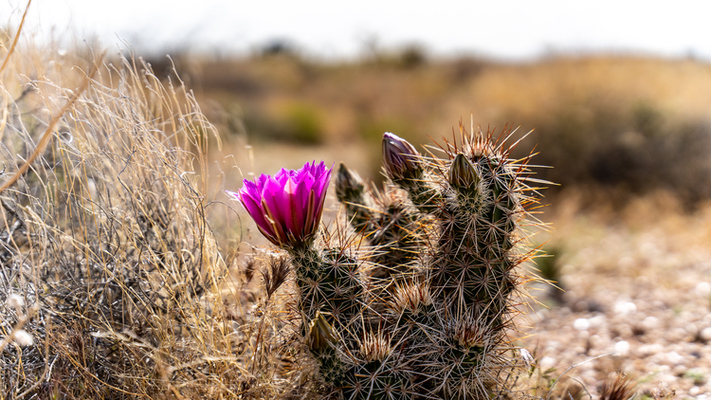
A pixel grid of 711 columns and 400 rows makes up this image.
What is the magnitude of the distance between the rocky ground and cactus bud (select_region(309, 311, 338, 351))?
2.81 ft

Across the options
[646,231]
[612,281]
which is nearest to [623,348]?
[612,281]

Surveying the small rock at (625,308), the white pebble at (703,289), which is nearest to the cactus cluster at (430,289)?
the small rock at (625,308)

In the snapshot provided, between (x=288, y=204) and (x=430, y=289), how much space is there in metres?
0.62

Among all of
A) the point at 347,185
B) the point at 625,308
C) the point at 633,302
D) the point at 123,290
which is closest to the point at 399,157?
the point at 347,185

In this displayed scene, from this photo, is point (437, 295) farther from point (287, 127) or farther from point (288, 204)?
point (287, 127)

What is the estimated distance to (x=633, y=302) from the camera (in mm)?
3717

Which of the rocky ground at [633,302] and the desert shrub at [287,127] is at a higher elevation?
the desert shrub at [287,127]

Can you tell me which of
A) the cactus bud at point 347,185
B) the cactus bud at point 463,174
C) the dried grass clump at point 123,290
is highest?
the cactus bud at point 463,174

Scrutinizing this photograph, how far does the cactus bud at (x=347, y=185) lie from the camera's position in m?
2.28

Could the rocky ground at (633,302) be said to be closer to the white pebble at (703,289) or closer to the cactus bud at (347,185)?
the white pebble at (703,289)

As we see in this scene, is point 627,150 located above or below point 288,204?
above

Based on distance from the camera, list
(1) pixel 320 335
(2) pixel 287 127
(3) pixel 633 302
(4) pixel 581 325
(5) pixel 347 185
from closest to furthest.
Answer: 1. (1) pixel 320 335
2. (5) pixel 347 185
3. (4) pixel 581 325
4. (3) pixel 633 302
5. (2) pixel 287 127

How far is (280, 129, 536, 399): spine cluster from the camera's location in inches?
65.5

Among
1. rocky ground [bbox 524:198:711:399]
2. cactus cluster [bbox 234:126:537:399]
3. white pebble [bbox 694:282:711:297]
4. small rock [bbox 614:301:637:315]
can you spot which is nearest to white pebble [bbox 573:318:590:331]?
rocky ground [bbox 524:198:711:399]
